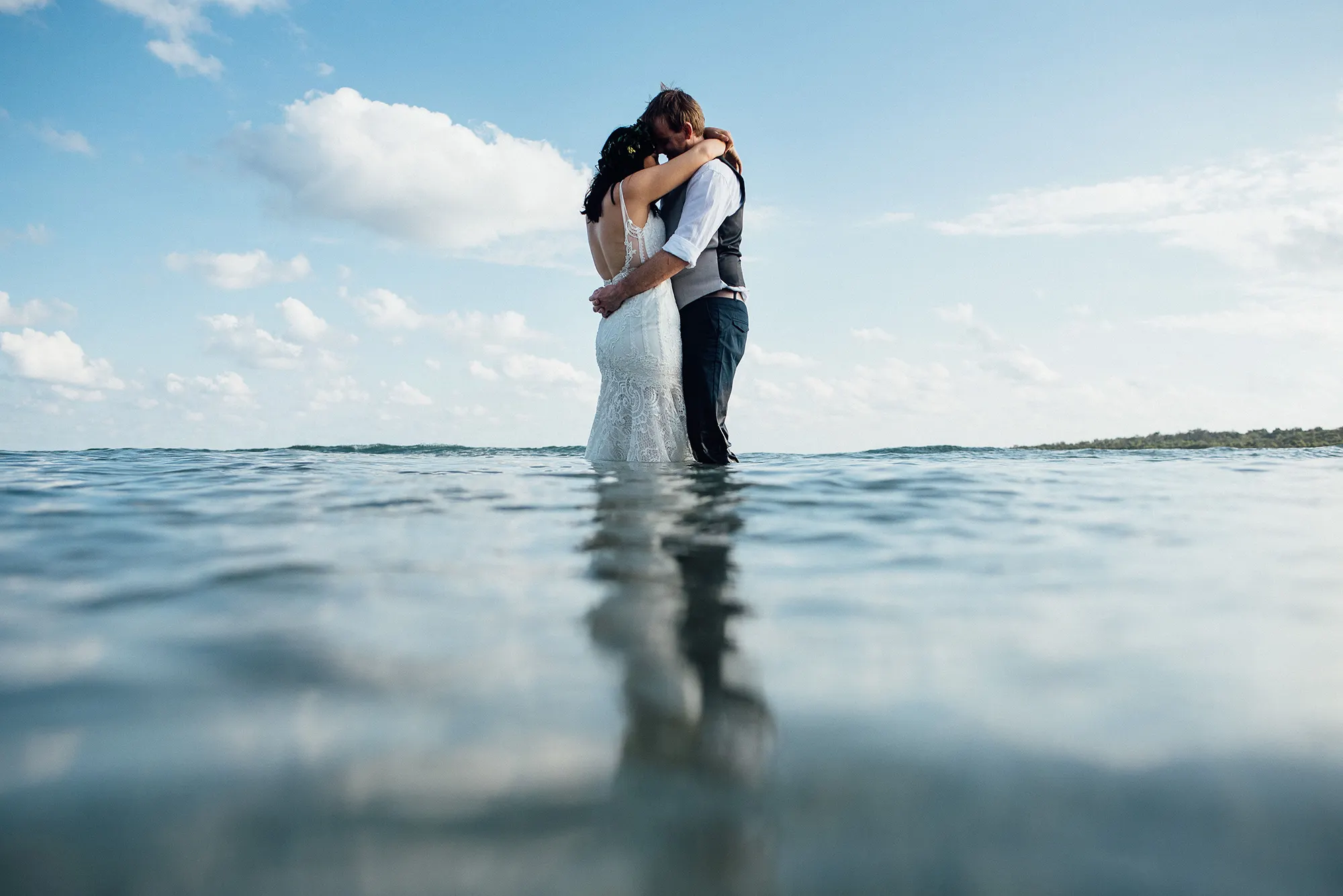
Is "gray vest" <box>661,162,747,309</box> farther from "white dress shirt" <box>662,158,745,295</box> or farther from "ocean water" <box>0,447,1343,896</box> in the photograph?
"ocean water" <box>0,447,1343,896</box>

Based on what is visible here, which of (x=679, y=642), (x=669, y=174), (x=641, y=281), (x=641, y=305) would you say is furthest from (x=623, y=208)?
(x=679, y=642)

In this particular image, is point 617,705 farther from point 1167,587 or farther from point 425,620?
point 1167,587

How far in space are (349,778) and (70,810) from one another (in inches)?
9.6

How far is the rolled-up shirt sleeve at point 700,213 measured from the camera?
14.0 ft

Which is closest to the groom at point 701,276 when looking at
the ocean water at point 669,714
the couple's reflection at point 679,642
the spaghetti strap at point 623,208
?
the spaghetti strap at point 623,208

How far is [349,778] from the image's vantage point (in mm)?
765

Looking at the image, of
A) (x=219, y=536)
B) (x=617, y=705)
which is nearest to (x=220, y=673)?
(x=617, y=705)

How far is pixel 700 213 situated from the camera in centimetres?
426

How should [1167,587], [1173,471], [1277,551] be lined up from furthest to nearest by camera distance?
[1173,471] < [1277,551] < [1167,587]

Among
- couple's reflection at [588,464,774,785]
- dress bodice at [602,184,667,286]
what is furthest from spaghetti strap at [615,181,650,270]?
couple's reflection at [588,464,774,785]

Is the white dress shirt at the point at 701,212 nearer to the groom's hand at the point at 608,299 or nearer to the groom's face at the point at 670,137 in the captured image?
the groom's face at the point at 670,137

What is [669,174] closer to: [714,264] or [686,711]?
[714,264]

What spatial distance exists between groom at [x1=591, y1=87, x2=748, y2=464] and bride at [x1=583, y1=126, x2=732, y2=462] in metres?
0.07

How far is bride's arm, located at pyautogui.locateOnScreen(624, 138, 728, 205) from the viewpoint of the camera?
4.33m
